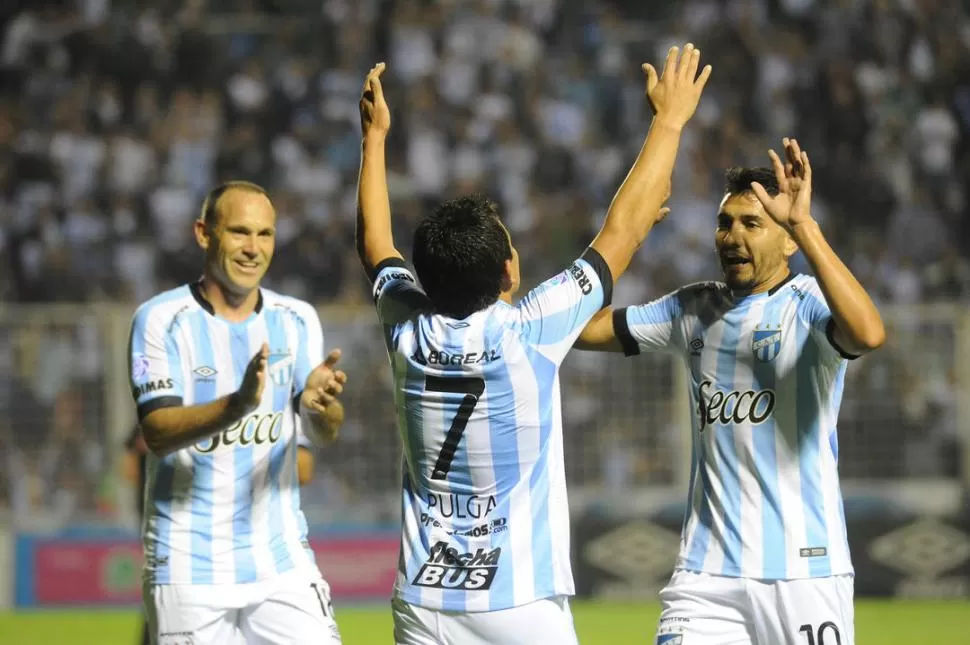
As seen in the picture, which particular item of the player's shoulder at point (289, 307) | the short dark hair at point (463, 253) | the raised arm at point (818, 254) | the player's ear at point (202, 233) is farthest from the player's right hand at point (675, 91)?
the player's ear at point (202, 233)

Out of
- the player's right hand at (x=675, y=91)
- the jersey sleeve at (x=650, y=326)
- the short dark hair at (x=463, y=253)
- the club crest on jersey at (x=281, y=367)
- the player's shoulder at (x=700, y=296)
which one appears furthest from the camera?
the club crest on jersey at (x=281, y=367)

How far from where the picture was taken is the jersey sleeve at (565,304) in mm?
4133

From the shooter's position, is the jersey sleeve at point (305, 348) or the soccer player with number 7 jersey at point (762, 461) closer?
the soccer player with number 7 jersey at point (762, 461)

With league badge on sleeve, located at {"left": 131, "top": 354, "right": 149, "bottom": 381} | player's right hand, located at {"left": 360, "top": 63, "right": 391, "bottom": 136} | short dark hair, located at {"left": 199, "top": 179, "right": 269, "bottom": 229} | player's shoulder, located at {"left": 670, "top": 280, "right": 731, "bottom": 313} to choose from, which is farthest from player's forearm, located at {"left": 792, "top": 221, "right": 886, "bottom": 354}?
league badge on sleeve, located at {"left": 131, "top": 354, "right": 149, "bottom": 381}

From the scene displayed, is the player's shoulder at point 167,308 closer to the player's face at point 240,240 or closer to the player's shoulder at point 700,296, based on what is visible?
the player's face at point 240,240

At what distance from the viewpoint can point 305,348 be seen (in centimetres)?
545

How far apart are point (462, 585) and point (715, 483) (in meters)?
1.17

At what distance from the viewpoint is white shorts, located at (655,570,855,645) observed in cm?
463

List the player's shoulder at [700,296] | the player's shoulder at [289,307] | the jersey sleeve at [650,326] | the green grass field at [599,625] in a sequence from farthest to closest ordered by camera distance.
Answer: the green grass field at [599,625], the player's shoulder at [289,307], the jersey sleeve at [650,326], the player's shoulder at [700,296]

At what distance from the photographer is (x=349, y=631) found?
1045 cm

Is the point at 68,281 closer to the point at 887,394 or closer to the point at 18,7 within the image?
the point at 18,7

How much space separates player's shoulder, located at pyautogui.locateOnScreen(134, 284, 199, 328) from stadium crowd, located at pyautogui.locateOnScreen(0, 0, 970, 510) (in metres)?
7.59

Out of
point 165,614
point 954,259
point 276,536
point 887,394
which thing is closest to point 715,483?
point 276,536

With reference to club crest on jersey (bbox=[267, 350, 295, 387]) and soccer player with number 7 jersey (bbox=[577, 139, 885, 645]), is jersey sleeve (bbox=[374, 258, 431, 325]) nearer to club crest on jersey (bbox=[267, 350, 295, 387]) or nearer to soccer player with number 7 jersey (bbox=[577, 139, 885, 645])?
club crest on jersey (bbox=[267, 350, 295, 387])
